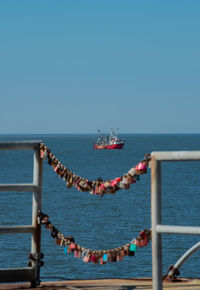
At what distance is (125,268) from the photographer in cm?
2522

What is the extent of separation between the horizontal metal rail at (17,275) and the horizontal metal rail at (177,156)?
236 cm

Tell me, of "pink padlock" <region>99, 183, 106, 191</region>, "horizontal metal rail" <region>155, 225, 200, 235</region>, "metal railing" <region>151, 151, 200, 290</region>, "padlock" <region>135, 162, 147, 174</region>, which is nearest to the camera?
"horizontal metal rail" <region>155, 225, 200, 235</region>

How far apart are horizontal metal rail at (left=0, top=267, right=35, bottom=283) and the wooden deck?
79 mm

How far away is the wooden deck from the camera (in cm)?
668

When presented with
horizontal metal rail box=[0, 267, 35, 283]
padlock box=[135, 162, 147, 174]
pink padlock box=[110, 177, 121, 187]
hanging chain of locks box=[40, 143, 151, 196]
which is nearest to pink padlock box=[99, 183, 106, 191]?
hanging chain of locks box=[40, 143, 151, 196]

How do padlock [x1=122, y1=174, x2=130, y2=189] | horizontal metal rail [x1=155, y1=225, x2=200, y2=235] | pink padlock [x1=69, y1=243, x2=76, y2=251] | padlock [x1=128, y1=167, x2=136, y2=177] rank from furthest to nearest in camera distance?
pink padlock [x1=69, y1=243, x2=76, y2=251] < padlock [x1=122, y1=174, x2=130, y2=189] < padlock [x1=128, y1=167, x2=136, y2=177] < horizontal metal rail [x1=155, y1=225, x2=200, y2=235]

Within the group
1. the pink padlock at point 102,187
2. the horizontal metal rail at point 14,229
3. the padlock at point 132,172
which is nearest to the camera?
the padlock at point 132,172

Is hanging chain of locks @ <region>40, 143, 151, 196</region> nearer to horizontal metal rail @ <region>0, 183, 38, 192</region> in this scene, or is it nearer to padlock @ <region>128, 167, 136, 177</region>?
padlock @ <region>128, 167, 136, 177</region>

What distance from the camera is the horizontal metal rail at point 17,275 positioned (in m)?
6.70

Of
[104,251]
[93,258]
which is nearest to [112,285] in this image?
[93,258]

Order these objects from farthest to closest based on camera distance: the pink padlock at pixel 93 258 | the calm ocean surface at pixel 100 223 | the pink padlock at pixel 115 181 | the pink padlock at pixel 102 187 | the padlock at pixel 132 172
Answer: the calm ocean surface at pixel 100 223 → the pink padlock at pixel 93 258 → the pink padlock at pixel 102 187 → the pink padlock at pixel 115 181 → the padlock at pixel 132 172

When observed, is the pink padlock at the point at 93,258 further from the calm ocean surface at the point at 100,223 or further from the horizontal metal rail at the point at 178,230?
the calm ocean surface at the point at 100,223

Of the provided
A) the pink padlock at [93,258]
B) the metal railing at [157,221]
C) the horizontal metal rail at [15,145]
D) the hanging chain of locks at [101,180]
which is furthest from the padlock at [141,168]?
the horizontal metal rail at [15,145]

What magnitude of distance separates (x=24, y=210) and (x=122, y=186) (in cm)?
4076
